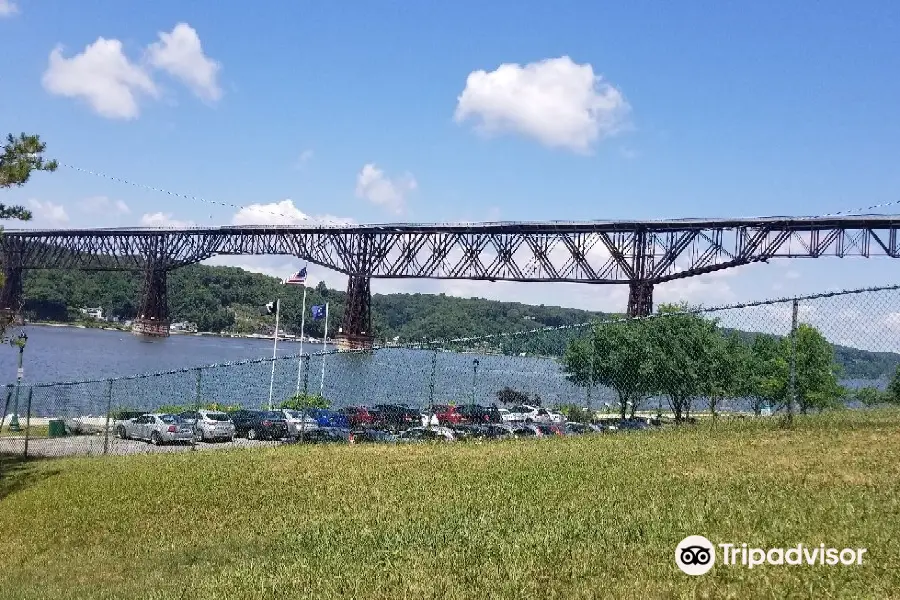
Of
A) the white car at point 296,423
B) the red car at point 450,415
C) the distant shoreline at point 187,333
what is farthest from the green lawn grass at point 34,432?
the distant shoreline at point 187,333

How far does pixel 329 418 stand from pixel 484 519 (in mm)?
18443

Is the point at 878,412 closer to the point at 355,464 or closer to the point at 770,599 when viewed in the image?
the point at 355,464

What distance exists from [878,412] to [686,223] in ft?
208

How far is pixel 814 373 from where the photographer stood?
37.9m

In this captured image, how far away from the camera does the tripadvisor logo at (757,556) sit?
5.66 m

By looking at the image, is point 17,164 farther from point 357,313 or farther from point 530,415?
point 357,313

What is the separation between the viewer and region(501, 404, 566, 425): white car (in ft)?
63.8

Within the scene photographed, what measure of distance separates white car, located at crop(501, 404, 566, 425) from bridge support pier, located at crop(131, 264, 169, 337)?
11104cm

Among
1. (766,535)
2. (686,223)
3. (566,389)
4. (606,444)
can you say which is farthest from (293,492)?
(686,223)

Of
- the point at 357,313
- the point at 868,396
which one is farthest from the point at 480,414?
the point at 357,313

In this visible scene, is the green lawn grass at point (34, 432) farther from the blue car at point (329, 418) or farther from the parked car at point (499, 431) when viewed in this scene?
the parked car at point (499, 431)

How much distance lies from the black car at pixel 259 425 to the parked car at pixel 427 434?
14.9ft

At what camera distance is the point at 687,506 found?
7441mm

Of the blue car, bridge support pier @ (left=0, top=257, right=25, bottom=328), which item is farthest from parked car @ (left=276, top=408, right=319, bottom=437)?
bridge support pier @ (left=0, top=257, right=25, bottom=328)
